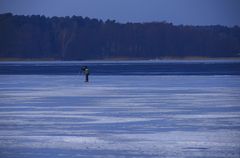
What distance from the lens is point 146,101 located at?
21969 mm

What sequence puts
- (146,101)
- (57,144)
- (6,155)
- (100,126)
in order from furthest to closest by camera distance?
(146,101)
(100,126)
(57,144)
(6,155)

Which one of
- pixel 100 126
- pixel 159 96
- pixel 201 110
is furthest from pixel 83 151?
pixel 159 96

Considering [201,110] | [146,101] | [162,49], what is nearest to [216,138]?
[201,110]

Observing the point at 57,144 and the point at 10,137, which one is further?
the point at 10,137

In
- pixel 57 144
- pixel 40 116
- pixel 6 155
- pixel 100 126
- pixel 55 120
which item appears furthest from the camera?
pixel 40 116

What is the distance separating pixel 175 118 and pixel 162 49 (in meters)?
164

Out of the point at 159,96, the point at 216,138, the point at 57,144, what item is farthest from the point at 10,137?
the point at 159,96

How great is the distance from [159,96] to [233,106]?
478cm

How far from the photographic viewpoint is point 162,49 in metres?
180

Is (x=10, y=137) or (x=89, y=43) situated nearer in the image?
(x=10, y=137)

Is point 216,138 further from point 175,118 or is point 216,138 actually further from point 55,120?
point 55,120

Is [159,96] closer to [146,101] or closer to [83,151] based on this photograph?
[146,101]

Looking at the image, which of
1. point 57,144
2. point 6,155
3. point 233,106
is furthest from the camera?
point 233,106

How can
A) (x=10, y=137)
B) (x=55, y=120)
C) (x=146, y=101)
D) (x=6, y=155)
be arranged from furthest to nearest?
(x=146, y=101)
(x=55, y=120)
(x=10, y=137)
(x=6, y=155)
